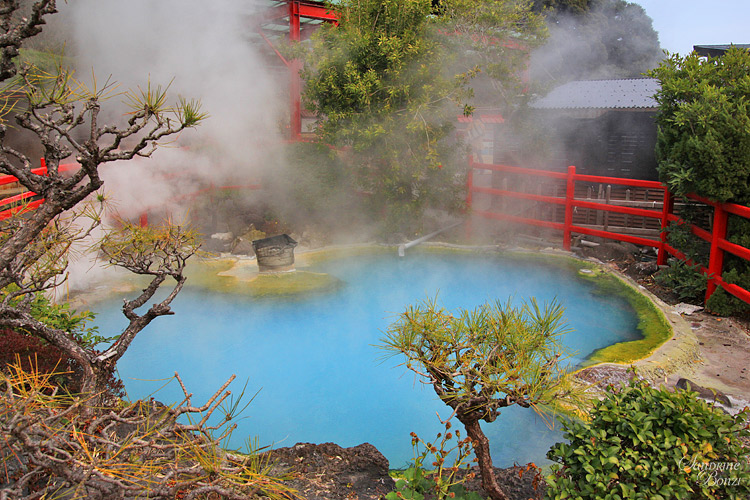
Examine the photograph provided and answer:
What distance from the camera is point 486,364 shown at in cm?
291

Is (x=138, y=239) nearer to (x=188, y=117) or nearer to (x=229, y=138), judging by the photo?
(x=188, y=117)

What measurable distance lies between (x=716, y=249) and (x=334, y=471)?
15.5ft

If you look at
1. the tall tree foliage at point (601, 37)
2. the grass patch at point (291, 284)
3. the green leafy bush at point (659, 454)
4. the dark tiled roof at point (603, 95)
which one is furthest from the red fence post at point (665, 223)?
the tall tree foliage at point (601, 37)

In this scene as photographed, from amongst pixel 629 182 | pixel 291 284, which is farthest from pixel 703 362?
pixel 291 284

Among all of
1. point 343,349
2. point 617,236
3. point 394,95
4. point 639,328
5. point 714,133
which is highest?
point 394,95

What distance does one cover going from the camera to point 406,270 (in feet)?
28.3

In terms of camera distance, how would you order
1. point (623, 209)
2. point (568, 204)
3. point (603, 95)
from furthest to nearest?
point (603, 95), point (568, 204), point (623, 209)

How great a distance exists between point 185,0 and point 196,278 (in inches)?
208

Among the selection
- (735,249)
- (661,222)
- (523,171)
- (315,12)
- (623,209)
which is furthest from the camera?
(315,12)

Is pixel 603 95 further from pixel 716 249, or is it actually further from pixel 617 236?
pixel 716 249

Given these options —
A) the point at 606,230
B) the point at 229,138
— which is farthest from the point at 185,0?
the point at 606,230

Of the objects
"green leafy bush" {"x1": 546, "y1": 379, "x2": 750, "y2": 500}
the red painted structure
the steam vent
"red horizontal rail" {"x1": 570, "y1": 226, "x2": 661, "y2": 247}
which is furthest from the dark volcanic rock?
the red painted structure

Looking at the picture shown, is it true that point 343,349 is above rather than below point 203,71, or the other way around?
below

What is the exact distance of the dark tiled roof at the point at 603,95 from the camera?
1087 cm
